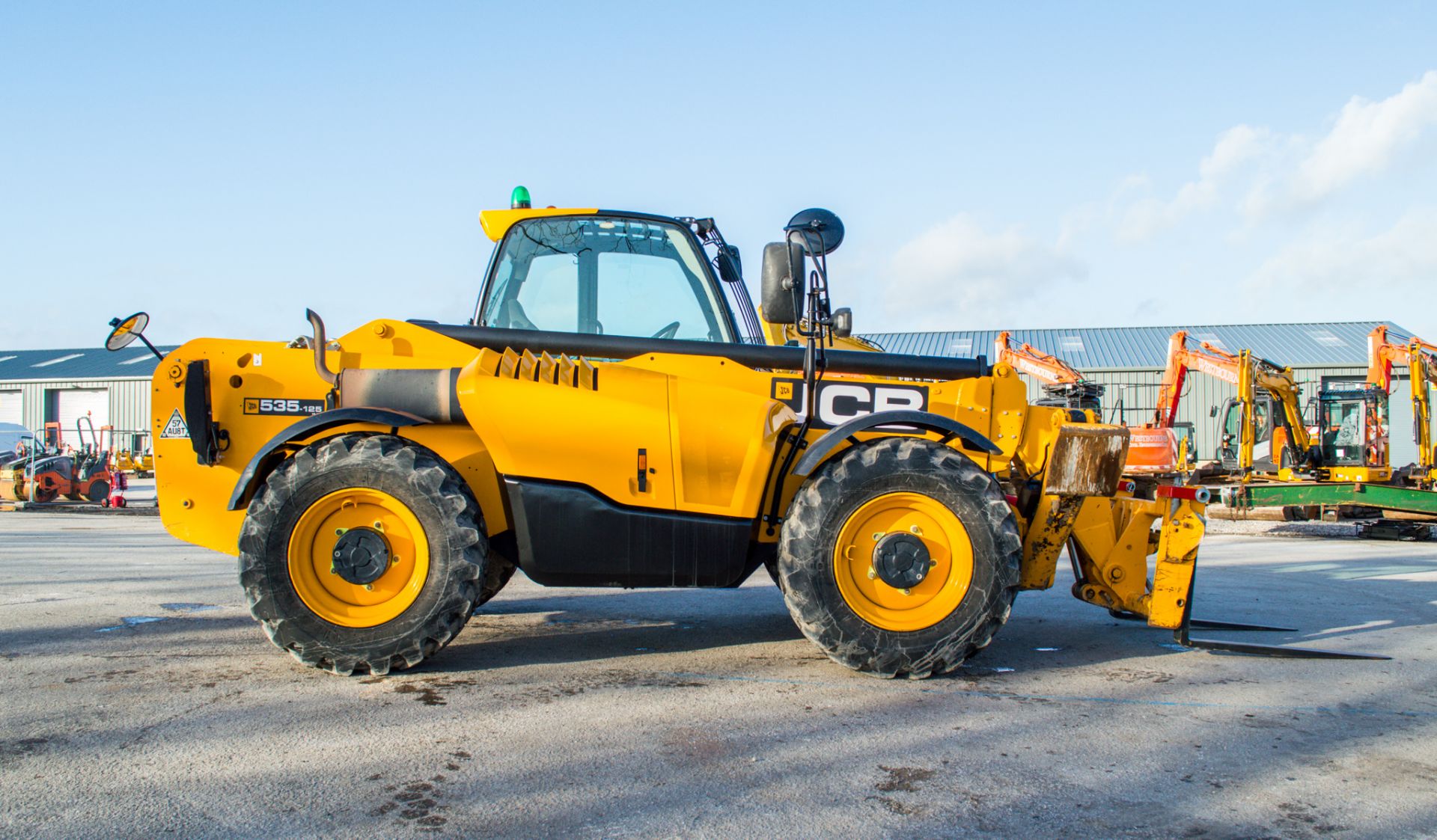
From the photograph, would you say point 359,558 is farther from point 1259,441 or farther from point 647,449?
point 1259,441

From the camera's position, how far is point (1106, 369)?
1357 inches

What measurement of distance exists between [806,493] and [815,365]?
2.19ft

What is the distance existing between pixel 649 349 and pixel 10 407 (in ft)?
150

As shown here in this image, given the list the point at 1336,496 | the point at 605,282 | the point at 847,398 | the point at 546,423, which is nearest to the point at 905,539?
the point at 847,398

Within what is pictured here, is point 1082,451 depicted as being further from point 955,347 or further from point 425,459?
point 955,347

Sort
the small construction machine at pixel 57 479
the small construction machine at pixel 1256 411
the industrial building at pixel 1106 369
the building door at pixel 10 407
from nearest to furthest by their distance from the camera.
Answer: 1. the small construction machine at pixel 1256 411
2. the small construction machine at pixel 57 479
3. the industrial building at pixel 1106 369
4. the building door at pixel 10 407

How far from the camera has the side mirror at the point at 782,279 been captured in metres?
4.51

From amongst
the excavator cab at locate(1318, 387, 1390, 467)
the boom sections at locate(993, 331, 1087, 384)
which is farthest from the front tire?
the excavator cab at locate(1318, 387, 1390, 467)

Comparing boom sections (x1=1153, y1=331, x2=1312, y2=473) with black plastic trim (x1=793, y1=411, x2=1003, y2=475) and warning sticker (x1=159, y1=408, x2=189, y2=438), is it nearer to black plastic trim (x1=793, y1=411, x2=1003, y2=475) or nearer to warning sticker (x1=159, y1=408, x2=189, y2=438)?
black plastic trim (x1=793, y1=411, x2=1003, y2=475)

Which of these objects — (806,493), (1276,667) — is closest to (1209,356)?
(1276,667)

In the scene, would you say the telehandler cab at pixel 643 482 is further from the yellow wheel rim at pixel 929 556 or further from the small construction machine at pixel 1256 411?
the small construction machine at pixel 1256 411

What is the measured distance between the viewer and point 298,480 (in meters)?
4.49

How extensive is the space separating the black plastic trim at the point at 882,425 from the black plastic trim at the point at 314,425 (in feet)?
5.90

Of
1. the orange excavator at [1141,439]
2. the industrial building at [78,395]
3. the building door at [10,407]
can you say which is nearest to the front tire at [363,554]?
the orange excavator at [1141,439]
